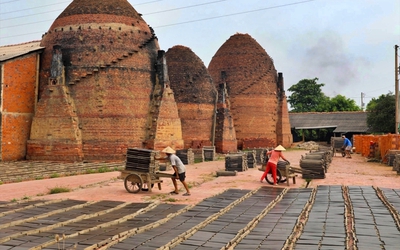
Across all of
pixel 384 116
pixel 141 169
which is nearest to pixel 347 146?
pixel 384 116

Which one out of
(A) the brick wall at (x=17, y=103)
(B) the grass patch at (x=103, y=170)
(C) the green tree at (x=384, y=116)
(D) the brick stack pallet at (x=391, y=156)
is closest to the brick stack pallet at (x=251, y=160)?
(B) the grass patch at (x=103, y=170)

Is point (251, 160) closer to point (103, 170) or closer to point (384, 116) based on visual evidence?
point (103, 170)

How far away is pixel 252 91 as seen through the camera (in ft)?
113

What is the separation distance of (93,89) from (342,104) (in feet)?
135

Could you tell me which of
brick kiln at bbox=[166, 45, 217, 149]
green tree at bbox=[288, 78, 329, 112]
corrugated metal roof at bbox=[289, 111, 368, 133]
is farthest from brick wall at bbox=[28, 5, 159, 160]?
green tree at bbox=[288, 78, 329, 112]

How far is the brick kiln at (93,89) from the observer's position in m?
20.0

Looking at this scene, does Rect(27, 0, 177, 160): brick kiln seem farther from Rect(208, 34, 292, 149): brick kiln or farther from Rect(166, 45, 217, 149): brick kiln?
Rect(208, 34, 292, 149): brick kiln

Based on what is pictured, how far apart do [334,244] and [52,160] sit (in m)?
16.5

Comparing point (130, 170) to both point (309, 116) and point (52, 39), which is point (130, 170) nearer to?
point (52, 39)

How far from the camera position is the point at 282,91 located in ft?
119

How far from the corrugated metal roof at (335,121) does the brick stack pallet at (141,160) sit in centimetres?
3264

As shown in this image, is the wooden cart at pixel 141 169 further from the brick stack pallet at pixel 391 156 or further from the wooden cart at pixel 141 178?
the brick stack pallet at pixel 391 156

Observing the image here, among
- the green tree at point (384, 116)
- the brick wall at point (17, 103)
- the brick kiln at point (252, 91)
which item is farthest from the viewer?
the green tree at point (384, 116)

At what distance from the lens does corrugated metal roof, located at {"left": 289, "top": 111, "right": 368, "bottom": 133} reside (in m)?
40.8
